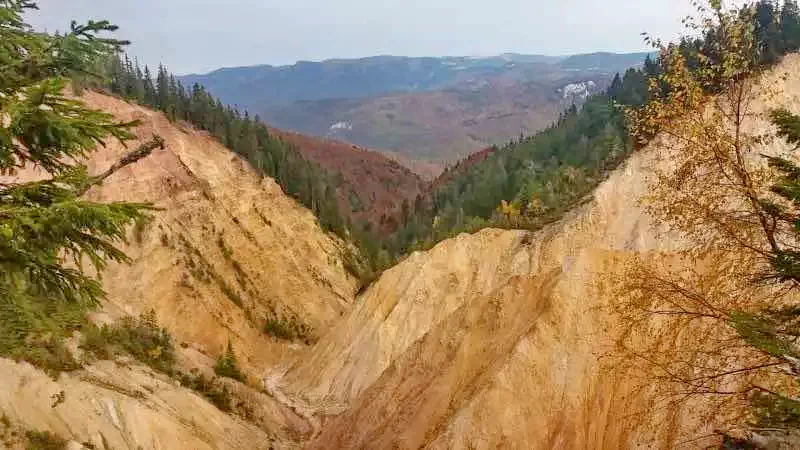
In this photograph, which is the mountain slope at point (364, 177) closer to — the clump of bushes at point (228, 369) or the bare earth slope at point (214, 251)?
the bare earth slope at point (214, 251)

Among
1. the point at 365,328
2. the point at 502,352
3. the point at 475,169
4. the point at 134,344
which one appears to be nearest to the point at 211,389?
the point at 134,344

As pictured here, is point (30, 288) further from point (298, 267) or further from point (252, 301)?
point (298, 267)

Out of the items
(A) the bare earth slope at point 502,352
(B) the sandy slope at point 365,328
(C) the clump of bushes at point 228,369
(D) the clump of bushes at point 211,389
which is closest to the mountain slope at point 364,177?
(B) the sandy slope at point 365,328

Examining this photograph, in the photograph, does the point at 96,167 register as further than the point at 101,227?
Yes

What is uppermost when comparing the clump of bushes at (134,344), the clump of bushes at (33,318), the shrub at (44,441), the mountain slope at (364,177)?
the clump of bushes at (33,318)

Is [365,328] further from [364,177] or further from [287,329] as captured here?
[364,177]

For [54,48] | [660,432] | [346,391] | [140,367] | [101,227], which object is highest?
[54,48]

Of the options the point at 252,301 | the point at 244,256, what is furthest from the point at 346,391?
the point at 244,256
